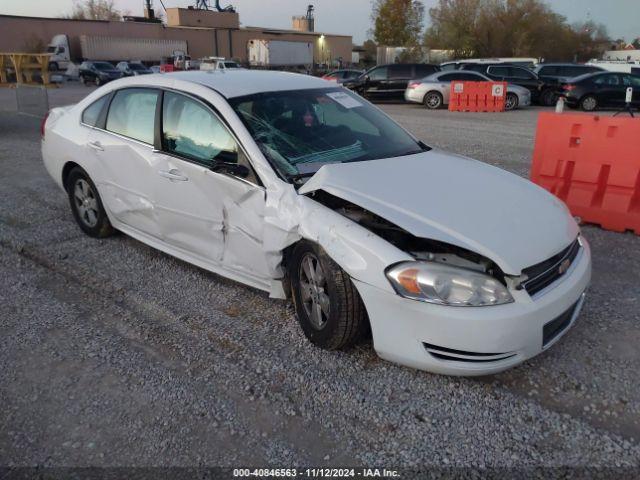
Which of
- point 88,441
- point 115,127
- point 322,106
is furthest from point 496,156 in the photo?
point 88,441

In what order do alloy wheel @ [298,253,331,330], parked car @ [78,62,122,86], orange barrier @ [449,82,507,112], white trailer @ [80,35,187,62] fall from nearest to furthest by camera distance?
alloy wheel @ [298,253,331,330]
orange barrier @ [449,82,507,112]
parked car @ [78,62,122,86]
white trailer @ [80,35,187,62]

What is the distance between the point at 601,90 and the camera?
1770 cm

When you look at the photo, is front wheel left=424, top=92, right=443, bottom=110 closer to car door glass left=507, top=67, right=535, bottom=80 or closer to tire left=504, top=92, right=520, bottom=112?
tire left=504, top=92, right=520, bottom=112

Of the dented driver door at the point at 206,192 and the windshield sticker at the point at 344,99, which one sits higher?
the windshield sticker at the point at 344,99

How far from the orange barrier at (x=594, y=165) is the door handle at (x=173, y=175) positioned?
4.02 meters

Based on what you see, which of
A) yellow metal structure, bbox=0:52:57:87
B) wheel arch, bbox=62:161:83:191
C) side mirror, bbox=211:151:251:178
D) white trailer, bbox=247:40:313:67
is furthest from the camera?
white trailer, bbox=247:40:313:67

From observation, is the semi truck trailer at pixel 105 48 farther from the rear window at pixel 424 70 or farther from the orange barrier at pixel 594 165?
the orange barrier at pixel 594 165

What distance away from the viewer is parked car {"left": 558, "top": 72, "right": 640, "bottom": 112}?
57.6 feet

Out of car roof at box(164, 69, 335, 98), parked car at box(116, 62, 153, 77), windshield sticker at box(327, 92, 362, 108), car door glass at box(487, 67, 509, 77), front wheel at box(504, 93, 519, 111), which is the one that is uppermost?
car roof at box(164, 69, 335, 98)

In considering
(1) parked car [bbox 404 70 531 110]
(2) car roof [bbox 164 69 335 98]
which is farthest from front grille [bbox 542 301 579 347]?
(1) parked car [bbox 404 70 531 110]

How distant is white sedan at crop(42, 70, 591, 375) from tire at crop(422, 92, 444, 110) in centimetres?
1624

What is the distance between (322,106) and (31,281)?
2.71 m

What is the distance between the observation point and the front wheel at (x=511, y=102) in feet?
60.6

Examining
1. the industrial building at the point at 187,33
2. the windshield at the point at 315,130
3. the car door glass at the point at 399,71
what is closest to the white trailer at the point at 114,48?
the industrial building at the point at 187,33
